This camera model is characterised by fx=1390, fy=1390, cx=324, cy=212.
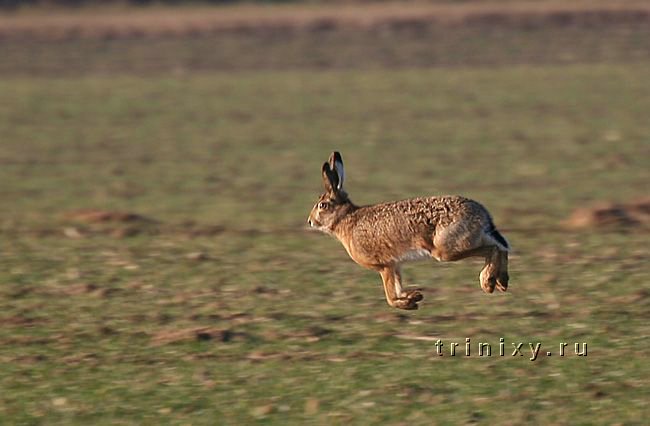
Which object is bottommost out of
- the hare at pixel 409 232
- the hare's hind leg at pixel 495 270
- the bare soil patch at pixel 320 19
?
the hare's hind leg at pixel 495 270

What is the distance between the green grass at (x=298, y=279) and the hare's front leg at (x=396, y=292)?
0.22 meters

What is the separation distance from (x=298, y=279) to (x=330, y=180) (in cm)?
190

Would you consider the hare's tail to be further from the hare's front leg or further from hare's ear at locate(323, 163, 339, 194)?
hare's ear at locate(323, 163, 339, 194)

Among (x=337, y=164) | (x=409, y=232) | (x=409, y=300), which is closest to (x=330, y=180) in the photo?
(x=337, y=164)

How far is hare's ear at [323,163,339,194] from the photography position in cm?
840

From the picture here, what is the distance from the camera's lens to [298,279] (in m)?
10.3

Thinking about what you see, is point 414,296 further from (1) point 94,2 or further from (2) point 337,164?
(1) point 94,2

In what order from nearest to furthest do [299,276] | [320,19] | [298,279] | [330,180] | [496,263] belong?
[496,263] < [330,180] < [298,279] < [299,276] < [320,19]

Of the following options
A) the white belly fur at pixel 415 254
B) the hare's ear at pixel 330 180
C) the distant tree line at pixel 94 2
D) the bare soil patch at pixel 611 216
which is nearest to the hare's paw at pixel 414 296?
the white belly fur at pixel 415 254

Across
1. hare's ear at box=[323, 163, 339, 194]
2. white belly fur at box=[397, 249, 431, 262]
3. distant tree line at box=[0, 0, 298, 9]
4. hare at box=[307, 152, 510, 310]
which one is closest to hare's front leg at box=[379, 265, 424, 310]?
hare at box=[307, 152, 510, 310]

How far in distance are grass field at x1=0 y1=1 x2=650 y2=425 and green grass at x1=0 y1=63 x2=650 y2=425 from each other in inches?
1.0

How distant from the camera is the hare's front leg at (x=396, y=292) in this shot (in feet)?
26.9

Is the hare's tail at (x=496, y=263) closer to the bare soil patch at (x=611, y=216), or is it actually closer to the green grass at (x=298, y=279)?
the green grass at (x=298, y=279)

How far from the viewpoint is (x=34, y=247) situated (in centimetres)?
1208
